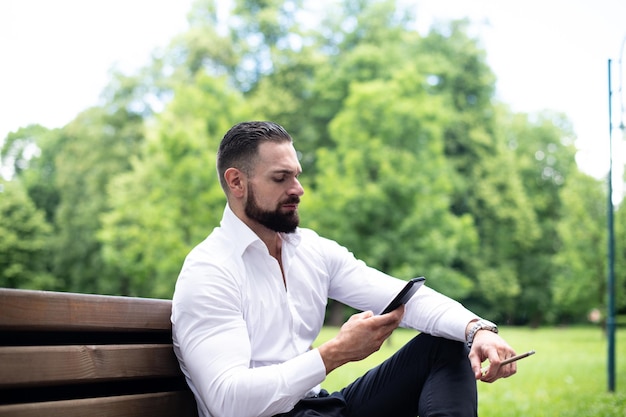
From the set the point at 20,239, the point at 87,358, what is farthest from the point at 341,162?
the point at 87,358

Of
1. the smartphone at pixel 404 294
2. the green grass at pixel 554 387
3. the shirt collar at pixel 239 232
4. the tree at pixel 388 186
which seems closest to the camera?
the smartphone at pixel 404 294

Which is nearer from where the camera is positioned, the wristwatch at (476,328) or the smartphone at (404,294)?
the smartphone at (404,294)

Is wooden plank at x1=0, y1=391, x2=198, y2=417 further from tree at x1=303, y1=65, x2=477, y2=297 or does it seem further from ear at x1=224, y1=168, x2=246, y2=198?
tree at x1=303, y1=65, x2=477, y2=297

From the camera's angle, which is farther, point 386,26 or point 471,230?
point 386,26

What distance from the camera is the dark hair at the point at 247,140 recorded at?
2.51m

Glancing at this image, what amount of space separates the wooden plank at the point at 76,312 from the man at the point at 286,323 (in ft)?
0.29

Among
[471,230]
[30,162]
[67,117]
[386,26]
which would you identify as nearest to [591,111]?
[471,230]

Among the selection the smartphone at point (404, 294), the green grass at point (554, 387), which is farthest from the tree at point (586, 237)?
the smartphone at point (404, 294)

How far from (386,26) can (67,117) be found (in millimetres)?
11226

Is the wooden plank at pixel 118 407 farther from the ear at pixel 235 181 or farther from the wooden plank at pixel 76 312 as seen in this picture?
the ear at pixel 235 181

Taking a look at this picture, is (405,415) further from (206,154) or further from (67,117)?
(67,117)

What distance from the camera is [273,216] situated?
2.48 metres

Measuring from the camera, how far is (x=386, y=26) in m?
27.5

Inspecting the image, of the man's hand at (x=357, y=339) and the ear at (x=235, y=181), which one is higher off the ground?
the ear at (x=235, y=181)
